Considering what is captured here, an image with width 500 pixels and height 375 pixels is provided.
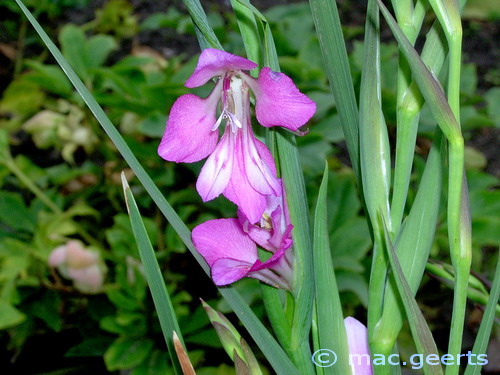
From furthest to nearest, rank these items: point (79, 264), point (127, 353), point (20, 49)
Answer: point (20, 49) < point (79, 264) < point (127, 353)

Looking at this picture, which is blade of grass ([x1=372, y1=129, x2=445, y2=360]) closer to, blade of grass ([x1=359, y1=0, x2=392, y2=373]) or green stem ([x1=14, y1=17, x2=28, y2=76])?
blade of grass ([x1=359, y1=0, x2=392, y2=373])

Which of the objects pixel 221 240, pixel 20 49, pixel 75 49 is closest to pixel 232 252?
pixel 221 240

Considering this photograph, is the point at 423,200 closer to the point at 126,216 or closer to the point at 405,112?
the point at 405,112

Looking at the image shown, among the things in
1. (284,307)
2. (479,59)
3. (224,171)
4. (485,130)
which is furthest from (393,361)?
(479,59)

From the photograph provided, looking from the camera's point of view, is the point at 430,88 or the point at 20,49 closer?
the point at 430,88

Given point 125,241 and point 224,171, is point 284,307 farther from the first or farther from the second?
point 125,241

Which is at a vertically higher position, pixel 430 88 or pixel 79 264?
pixel 430 88

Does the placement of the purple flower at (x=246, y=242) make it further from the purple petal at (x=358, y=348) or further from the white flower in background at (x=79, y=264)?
the white flower in background at (x=79, y=264)
